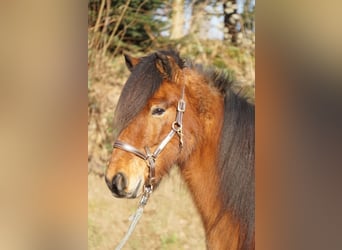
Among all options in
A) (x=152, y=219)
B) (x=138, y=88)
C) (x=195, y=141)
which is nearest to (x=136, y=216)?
(x=152, y=219)

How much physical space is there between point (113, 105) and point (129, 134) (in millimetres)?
109

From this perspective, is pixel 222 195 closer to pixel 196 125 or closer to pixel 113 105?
pixel 196 125

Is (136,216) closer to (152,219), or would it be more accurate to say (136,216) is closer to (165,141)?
(152,219)

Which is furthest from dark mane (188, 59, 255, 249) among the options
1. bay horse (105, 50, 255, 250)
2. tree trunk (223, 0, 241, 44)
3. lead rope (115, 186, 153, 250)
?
lead rope (115, 186, 153, 250)

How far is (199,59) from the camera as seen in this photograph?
3.59 feet

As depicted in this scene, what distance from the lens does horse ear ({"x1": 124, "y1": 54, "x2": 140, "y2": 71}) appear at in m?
1.12

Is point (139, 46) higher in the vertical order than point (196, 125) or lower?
higher

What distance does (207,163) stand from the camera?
1109 millimetres

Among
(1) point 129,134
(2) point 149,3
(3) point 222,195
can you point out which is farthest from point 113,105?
(3) point 222,195

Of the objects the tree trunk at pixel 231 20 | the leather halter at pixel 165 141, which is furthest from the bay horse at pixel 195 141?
the tree trunk at pixel 231 20

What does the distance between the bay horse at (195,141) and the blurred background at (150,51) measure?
0.12 feet

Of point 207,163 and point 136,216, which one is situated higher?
point 207,163

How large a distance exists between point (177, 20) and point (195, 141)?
38 centimetres
